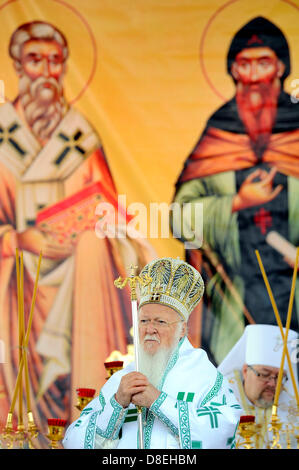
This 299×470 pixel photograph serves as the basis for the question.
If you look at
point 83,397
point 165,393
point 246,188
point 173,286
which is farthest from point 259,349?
point 165,393

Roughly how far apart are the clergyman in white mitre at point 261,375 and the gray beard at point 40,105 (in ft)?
9.14

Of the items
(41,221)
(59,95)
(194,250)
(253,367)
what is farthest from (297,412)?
(59,95)

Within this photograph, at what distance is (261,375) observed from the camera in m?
8.01

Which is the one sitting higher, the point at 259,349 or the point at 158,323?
the point at 259,349

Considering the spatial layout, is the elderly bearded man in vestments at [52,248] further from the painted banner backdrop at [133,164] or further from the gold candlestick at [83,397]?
the gold candlestick at [83,397]

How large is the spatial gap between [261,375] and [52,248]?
226cm

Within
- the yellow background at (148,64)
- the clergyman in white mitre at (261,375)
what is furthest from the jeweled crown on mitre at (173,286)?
the yellow background at (148,64)

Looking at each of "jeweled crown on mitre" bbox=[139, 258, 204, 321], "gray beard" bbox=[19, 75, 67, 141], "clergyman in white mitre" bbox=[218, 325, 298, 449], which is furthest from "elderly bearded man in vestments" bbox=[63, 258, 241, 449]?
"gray beard" bbox=[19, 75, 67, 141]

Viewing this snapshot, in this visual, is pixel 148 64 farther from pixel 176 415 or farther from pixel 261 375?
pixel 176 415

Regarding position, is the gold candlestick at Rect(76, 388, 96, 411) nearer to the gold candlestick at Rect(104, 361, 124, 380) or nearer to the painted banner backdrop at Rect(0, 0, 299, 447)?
the gold candlestick at Rect(104, 361, 124, 380)

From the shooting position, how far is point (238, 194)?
9.13 meters

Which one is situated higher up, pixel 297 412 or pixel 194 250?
pixel 194 250

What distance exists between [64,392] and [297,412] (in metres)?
2.32
